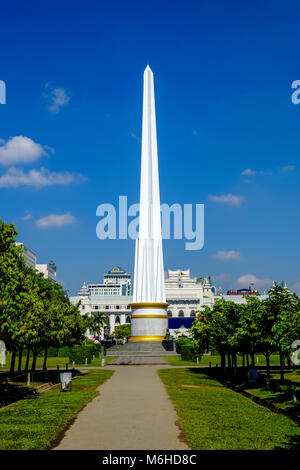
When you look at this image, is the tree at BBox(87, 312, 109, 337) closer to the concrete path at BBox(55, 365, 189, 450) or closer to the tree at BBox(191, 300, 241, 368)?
the tree at BBox(191, 300, 241, 368)

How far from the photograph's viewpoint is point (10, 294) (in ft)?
68.2

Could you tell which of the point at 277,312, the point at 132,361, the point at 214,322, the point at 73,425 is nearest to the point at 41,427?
the point at 73,425

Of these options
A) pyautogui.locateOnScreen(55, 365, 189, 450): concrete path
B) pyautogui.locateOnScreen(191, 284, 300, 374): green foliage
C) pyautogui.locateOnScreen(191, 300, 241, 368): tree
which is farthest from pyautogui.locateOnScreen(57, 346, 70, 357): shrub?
pyautogui.locateOnScreen(55, 365, 189, 450): concrete path

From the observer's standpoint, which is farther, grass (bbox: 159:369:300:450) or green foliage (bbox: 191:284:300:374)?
green foliage (bbox: 191:284:300:374)

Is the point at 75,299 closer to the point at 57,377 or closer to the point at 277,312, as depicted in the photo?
the point at 57,377

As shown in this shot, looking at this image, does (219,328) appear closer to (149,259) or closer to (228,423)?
(228,423)

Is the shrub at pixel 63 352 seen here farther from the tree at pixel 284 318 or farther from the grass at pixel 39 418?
the tree at pixel 284 318

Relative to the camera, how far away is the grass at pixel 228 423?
12523 millimetres

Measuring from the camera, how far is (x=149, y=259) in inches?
2687

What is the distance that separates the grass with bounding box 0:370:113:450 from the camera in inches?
497

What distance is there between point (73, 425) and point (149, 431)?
277 centimetres

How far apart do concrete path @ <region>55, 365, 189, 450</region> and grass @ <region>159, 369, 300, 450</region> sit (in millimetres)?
493

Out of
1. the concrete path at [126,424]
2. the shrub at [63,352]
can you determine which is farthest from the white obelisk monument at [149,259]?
the concrete path at [126,424]
